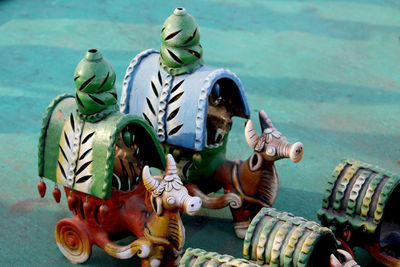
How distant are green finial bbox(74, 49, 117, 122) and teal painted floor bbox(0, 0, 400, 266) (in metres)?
1.10

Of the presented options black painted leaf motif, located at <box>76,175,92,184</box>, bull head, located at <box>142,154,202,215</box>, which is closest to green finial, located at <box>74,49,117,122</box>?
black painted leaf motif, located at <box>76,175,92,184</box>

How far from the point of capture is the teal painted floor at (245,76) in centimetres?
466

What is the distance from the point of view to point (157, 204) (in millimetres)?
3725

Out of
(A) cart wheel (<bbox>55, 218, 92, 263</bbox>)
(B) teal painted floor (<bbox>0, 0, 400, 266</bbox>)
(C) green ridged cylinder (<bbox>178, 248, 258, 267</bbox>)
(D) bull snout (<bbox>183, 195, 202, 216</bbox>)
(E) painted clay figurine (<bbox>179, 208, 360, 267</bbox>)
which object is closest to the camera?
(C) green ridged cylinder (<bbox>178, 248, 258, 267</bbox>)

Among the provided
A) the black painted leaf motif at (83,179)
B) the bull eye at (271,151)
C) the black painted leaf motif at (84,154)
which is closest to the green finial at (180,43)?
the bull eye at (271,151)

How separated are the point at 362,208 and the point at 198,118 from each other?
4.10 feet

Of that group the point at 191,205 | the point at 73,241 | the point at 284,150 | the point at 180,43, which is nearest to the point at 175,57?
the point at 180,43

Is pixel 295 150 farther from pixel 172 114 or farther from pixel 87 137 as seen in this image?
pixel 87 137

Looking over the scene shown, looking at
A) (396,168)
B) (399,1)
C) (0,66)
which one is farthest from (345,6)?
(0,66)

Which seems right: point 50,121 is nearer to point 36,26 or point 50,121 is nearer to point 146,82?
point 146,82

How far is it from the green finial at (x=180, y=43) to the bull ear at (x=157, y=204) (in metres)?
0.98

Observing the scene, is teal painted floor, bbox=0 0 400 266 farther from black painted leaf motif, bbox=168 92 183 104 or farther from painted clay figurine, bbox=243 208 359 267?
black painted leaf motif, bbox=168 92 183 104

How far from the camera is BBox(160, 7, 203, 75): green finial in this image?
13.7ft

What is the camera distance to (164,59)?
4273mm
